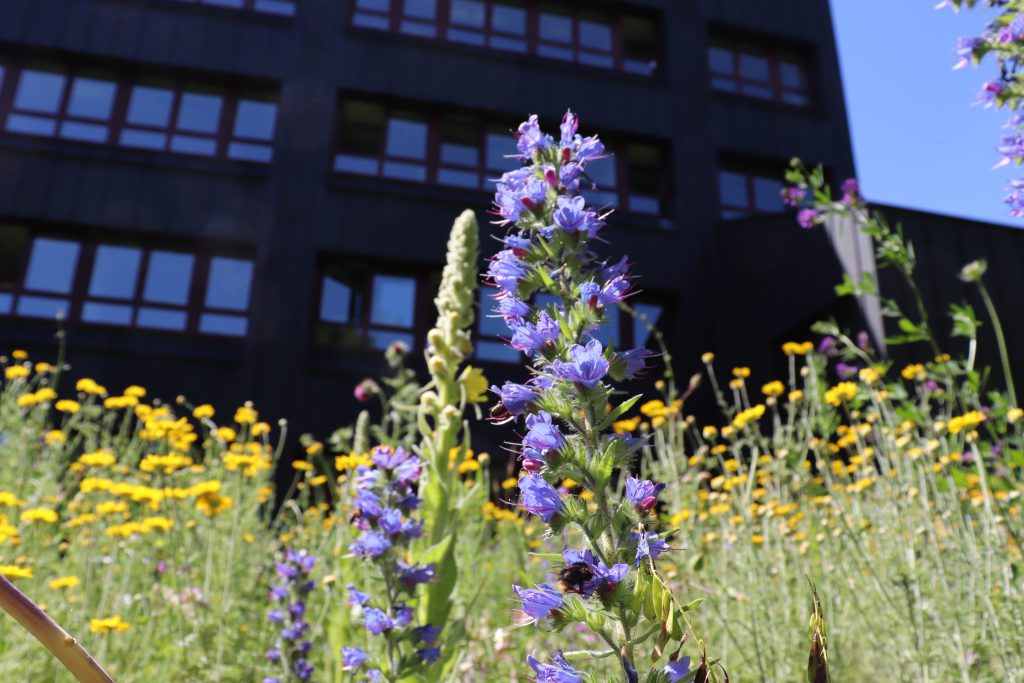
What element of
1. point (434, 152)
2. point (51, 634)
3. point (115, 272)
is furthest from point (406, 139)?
point (51, 634)

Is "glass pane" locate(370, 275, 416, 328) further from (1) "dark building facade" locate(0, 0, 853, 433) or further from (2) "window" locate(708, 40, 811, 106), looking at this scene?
(2) "window" locate(708, 40, 811, 106)

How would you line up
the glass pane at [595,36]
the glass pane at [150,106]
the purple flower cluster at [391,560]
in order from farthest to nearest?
the glass pane at [595,36] → the glass pane at [150,106] → the purple flower cluster at [391,560]

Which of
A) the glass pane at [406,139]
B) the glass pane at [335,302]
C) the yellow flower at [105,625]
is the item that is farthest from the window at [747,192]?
the yellow flower at [105,625]

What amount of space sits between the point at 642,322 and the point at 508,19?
7.23 metres

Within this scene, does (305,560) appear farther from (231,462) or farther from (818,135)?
(818,135)

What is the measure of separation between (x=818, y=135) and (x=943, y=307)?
7.03m

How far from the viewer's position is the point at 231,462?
3.74 meters

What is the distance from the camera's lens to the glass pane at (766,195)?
15941 mm

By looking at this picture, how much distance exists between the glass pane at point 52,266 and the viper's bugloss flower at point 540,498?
536 inches

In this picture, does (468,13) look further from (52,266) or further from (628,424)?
(628,424)

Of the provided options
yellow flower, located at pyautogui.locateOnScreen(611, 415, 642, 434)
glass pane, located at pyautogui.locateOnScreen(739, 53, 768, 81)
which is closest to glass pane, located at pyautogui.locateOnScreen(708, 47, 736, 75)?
glass pane, located at pyautogui.locateOnScreen(739, 53, 768, 81)

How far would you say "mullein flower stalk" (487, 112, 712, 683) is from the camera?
102cm

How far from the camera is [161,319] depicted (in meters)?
12.4

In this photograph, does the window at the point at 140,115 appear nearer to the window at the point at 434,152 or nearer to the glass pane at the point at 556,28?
the window at the point at 434,152
